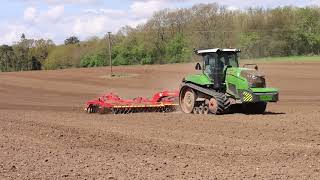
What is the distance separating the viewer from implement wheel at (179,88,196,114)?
1752 cm

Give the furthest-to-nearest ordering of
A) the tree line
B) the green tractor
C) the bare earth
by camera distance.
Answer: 1. the tree line
2. the green tractor
3. the bare earth

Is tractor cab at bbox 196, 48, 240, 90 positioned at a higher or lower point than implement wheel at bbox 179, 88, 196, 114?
higher

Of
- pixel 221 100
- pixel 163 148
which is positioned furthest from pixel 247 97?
pixel 163 148

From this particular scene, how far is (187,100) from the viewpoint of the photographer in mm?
17812

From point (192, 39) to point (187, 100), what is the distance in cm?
5821

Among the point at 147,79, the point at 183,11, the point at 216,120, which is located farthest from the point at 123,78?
the point at 183,11

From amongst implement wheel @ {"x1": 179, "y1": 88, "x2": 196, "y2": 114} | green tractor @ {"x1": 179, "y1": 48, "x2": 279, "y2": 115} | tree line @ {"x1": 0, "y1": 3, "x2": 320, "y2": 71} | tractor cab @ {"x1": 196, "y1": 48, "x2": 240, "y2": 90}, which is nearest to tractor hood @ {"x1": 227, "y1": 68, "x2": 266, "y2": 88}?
green tractor @ {"x1": 179, "y1": 48, "x2": 279, "y2": 115}

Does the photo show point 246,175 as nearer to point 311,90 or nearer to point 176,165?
point 176,165

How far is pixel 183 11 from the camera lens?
87125mm

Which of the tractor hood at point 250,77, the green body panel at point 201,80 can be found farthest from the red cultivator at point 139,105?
the tractor hood at point 250,77

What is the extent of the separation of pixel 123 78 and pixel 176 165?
37987mm

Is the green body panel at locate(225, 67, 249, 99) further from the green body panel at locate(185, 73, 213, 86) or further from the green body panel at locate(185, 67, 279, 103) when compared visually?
the green body panel at locate(185, 73, 213, 86)

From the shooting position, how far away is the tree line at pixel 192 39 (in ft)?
230

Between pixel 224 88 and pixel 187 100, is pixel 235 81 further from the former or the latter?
pixel 187 100
